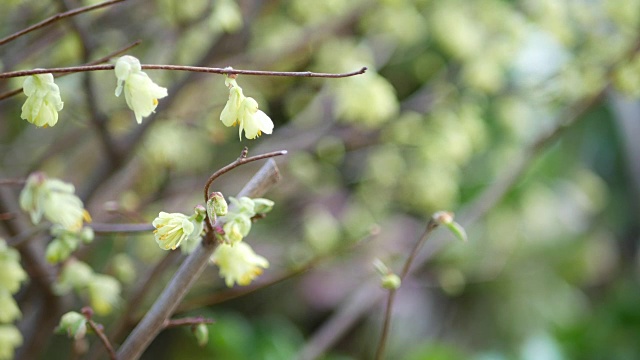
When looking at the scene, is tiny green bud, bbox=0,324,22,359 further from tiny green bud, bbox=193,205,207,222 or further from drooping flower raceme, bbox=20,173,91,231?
tiny green bud, bbox=193,205,207,222

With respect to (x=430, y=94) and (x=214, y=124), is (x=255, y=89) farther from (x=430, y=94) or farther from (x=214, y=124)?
(x=430, y=94)

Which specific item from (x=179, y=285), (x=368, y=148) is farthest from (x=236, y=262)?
(x=368, y=148)

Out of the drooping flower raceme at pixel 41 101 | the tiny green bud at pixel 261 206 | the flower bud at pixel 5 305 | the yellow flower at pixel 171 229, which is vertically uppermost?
the drooping flower raceme at pixel 41 101

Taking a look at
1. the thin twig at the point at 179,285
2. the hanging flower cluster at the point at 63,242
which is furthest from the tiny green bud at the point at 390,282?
the hanging flower cluster at the point at 63,242

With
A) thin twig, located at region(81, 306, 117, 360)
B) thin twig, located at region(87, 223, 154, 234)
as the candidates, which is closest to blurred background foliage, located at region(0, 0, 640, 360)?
thin twig, located at region(87, 223, 154, 234)

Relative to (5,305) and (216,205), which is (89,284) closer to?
(5,305)

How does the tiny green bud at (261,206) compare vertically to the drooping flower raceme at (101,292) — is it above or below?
above

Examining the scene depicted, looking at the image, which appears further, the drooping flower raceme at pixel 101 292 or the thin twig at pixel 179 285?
the drooping flower raceme at pixel 101 292

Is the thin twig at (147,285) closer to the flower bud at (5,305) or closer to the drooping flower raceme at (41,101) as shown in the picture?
the flower bud at (5,305)
